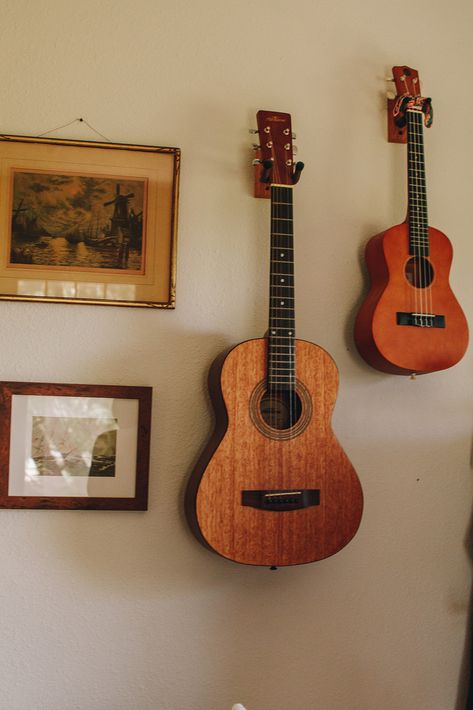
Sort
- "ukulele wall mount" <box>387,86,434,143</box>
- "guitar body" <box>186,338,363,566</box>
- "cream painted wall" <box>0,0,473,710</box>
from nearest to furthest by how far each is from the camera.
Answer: "guitar body" <box>186,338,363,566</box>
"cream painted wall" <box>0,0,473,710</box>
"ukulele wall mount" <box>387,86,434,143</box>

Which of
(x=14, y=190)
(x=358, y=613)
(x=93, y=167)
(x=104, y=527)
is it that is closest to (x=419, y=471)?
(x=358, y=613)

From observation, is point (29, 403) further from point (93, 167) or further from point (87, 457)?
point (93, 167)

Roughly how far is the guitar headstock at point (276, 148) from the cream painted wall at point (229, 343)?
12 centimetres

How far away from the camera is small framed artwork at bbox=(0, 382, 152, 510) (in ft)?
5.54

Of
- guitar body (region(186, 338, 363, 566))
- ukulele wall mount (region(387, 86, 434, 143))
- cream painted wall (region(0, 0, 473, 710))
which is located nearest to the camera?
guitar body (region(186, 338, 363, 566))

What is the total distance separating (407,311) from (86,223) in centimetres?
89

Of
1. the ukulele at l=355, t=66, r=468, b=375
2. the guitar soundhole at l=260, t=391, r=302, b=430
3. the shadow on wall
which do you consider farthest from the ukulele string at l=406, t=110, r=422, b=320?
the shadow on wall

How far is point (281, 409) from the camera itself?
1.67 meters

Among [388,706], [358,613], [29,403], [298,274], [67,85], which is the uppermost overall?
[67,85]

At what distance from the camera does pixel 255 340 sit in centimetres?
164

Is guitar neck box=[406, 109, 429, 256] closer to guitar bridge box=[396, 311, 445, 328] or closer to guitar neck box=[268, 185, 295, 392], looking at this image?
guitar bridge box=[396, 311, 445, 328]

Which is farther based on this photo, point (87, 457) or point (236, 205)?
point (236, 205)

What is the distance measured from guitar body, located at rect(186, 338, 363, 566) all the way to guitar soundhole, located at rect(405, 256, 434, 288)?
33cm

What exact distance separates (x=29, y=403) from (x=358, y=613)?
3.47 ft
